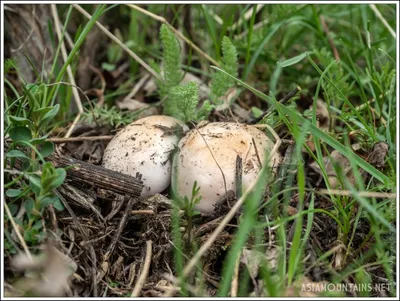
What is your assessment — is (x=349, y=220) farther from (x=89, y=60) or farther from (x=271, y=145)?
(x=89, y=60)

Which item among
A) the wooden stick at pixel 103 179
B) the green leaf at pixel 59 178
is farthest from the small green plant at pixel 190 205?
the green leaf at pixel 59 178

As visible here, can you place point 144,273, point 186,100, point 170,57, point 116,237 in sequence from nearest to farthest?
point 144,273 → point 116,237 → point 186,100 → point 170,57

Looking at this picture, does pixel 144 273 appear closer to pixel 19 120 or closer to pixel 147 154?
pixel 147 154

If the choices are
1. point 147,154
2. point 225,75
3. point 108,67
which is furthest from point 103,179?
point 108,67

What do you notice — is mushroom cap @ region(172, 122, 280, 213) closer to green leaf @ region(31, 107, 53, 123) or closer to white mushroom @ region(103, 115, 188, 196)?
white mushroom @ region(103, 115, 188, 196)

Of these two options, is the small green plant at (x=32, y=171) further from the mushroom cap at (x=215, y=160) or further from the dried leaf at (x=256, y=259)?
the dried leaf at (x=256, y=259)
